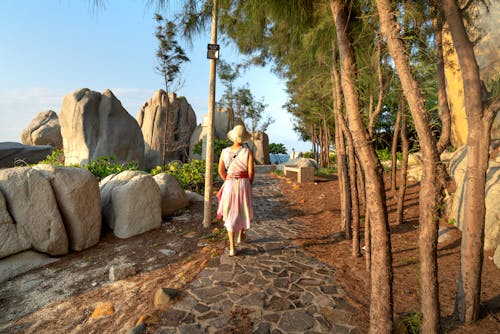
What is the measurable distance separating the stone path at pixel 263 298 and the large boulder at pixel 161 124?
47.5 ft

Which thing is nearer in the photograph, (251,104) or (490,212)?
(490,212)

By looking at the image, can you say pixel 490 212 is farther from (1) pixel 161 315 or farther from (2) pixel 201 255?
(1) pixel 161 315

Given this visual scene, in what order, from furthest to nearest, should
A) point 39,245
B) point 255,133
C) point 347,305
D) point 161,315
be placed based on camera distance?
point 255,133 → point 39,245 → point 347,305 → point 161,315

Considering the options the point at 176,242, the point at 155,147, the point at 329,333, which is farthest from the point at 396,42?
the point at 155,147

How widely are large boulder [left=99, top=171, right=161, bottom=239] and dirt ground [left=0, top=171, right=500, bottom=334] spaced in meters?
0.22

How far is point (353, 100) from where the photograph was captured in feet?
10.4

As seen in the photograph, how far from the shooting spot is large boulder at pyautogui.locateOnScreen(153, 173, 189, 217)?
755cm

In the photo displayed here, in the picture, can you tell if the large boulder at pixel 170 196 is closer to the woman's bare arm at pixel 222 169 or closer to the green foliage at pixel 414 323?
the woman's bare arm at pixel 222 169

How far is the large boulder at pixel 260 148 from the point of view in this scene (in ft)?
77.9

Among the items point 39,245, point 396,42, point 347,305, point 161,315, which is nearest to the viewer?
point 396,42

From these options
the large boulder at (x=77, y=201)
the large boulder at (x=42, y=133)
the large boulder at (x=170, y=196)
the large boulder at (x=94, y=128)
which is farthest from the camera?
the large boulder at (x=42, y=133)

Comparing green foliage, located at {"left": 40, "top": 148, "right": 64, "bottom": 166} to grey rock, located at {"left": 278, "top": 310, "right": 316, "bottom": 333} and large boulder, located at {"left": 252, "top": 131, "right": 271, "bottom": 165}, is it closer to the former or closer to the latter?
grey rock, located at {"left": 278, "top": 310, "right": 316, "bottom": 333}

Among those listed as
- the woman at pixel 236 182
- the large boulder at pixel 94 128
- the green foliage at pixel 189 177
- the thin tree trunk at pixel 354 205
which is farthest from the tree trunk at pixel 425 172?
the large boulder at pixel 94 128

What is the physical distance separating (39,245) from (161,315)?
3747 mm
